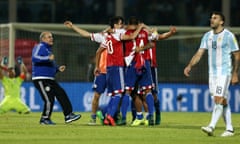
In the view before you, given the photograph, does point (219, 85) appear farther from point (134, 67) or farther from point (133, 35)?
point (134, 67)

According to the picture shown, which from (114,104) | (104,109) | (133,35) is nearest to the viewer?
(114,104)

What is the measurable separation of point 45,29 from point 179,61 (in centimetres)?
470

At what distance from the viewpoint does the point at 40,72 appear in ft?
71.2

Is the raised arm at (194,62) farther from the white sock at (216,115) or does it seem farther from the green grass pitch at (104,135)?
the green grass pitch at (104,135)

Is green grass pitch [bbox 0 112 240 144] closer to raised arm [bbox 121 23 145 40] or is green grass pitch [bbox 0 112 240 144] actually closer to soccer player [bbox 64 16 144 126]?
soccer player [bbox 64 16 144 126]

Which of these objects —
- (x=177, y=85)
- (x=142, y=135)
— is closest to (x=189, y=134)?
(x=142, y=135)

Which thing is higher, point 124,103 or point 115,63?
point 115,63

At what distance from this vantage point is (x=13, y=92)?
30469 mm

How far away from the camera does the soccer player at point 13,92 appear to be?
1169 inches

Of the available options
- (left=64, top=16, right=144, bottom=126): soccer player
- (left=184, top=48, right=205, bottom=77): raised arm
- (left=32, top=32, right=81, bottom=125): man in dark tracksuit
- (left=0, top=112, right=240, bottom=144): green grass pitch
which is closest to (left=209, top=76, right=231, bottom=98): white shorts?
(left=184, top=48, right=205, bottom=77): raised arm

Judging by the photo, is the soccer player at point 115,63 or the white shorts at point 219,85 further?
the soccer player at point 115,63

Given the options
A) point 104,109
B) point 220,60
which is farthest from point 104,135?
point 104,109

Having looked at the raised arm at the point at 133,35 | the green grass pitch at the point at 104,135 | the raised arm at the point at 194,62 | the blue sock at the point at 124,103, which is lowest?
the green grass pitch at the point at 104,135

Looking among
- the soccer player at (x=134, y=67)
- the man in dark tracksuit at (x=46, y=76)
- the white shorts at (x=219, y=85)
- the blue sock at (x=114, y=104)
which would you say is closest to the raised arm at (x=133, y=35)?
the soccer player at (x=134, y=67)
